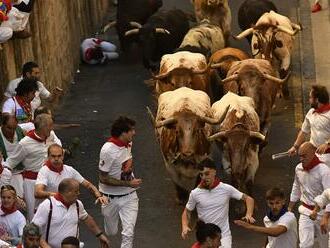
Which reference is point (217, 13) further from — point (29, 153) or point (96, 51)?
point (29, 153)

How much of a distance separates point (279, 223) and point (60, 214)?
2408 mm

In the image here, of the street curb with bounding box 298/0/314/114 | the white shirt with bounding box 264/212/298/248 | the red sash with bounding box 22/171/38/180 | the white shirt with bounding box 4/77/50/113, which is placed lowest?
the street curb with bounding box 298/0/314/114

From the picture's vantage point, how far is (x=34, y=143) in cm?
1466

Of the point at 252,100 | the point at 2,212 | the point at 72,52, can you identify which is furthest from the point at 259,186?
the point at 72,52

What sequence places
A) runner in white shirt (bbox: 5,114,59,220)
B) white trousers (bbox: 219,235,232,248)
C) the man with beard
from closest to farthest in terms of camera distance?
white trousers (bbox: 219,235,232,248)
runner in white shirt (bbox: 5,114,59,220)
the man with beard

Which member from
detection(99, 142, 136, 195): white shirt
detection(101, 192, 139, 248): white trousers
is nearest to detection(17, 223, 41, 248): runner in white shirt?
detection(99, 142, 136, 195): white shirt

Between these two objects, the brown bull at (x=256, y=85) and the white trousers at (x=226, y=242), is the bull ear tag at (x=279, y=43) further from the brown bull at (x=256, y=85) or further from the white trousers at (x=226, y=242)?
the white trousers at (x=226, y=242)

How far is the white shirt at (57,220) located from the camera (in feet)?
42.9

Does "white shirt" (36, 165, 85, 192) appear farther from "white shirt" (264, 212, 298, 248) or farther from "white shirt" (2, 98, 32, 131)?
"white shirt" (264, 212, 298, 248)

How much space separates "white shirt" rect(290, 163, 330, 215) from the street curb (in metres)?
7.45

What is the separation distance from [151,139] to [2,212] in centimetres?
767

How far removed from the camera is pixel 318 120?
51.8 ft

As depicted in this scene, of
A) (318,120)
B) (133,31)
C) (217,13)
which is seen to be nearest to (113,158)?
(318,120)

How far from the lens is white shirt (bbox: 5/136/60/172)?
1461cm
